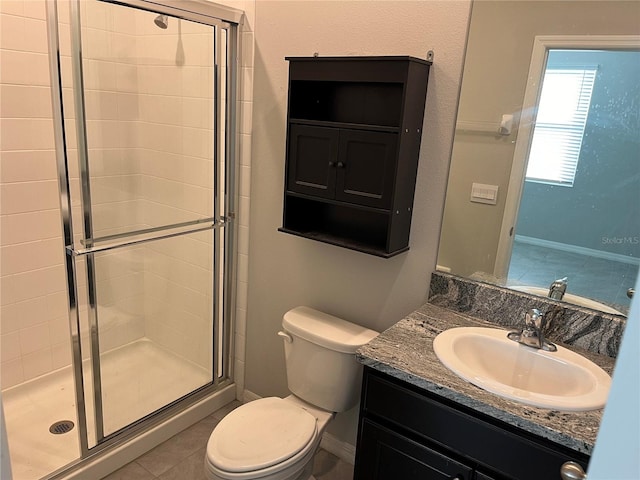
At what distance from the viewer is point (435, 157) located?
1729 mm

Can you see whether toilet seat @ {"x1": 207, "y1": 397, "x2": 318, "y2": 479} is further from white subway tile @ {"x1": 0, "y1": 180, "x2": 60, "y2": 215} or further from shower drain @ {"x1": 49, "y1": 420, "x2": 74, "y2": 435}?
white subway tile @ {"x1": 0, "y1": 180, "x2": 60, "y2": 215}

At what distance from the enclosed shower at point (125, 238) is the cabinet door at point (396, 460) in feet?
3.79

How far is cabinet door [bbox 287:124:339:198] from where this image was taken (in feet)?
5.83

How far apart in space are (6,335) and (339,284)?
1.70m

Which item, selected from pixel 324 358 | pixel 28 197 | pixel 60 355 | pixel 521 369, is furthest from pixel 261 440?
pixel 28 197

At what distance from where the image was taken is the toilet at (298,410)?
1.62 m

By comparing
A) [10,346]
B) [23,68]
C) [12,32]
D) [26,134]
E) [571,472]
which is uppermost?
[12,32]

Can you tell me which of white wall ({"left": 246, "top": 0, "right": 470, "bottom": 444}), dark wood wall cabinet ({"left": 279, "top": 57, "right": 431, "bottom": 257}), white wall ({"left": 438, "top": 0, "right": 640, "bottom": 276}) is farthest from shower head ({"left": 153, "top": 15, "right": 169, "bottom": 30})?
white wall ({"left": 438, "top": 0, "right": 640, "bottom": 276})

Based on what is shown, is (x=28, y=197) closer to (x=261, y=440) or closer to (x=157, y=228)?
(x=157, y=228)

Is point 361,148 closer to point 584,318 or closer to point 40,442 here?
point 584,318

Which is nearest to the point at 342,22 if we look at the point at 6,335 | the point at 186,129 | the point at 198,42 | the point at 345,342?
the point at 198,42

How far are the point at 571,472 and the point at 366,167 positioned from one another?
1.08m

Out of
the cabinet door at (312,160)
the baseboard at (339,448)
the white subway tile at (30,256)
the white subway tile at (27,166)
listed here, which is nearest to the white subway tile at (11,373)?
Result: the white subway tile at (30,256)

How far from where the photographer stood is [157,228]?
2.22 meters
